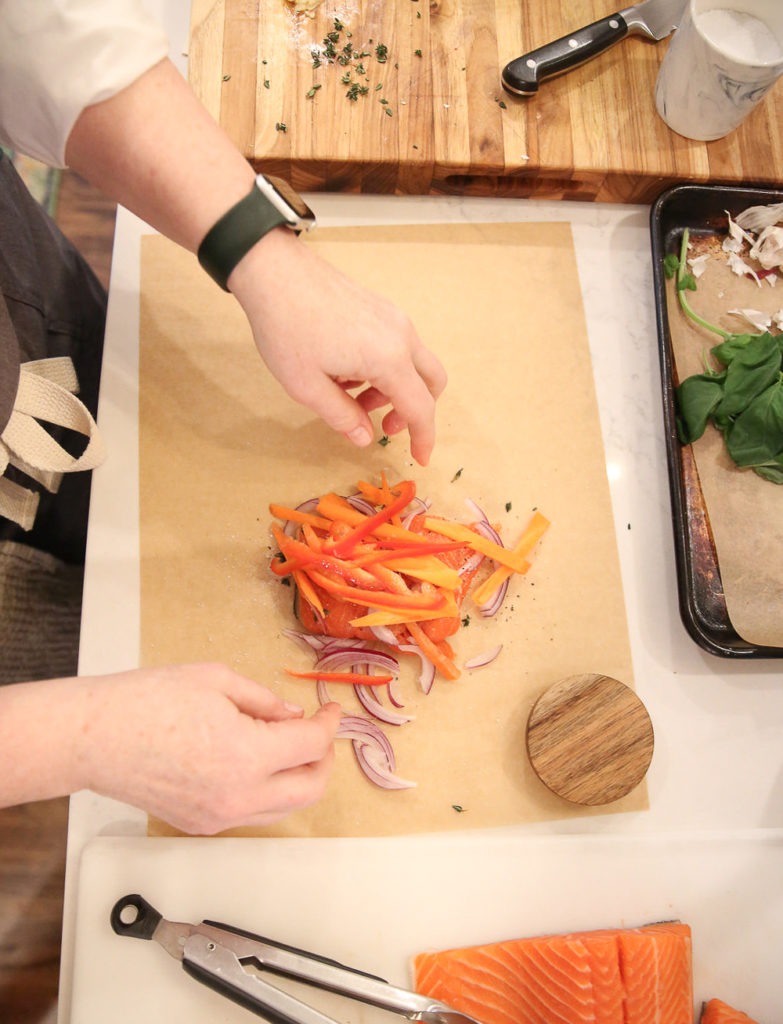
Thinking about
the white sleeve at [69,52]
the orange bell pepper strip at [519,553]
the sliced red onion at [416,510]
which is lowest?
the orange bell pepper strip at [519,553]

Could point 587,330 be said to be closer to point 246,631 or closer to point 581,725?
point 581,725

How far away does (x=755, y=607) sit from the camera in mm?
1198

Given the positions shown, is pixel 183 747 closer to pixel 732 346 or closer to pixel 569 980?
pixel 569 980

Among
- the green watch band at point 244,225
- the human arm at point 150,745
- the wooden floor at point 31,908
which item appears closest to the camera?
the human arm at point 150,745

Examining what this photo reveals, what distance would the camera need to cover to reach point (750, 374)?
4.02 ft

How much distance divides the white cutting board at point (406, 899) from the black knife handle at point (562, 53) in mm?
1301

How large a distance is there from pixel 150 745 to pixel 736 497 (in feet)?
3.30

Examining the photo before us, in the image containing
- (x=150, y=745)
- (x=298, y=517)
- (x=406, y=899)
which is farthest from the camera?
(x=298, y=517)

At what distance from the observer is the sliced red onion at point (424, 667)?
118 centimetres

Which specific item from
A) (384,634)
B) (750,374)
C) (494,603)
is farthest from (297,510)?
(750,374)

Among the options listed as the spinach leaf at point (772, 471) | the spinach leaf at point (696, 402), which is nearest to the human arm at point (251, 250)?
the spinach leaf at point (696, 402)

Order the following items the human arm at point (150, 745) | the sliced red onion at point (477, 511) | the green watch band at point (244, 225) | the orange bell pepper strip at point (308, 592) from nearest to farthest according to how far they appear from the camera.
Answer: the human arm at point (150, 745)
the green watch band at point (244, 225)
the orange bell pepper strip at point (308, 592)
the sliced red onion at point (477, 511)

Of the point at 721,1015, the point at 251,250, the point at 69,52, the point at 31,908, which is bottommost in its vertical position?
the point at 721,1015

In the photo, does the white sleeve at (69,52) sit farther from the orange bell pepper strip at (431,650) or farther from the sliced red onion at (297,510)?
the orange bell pepper strip at (431,650)
